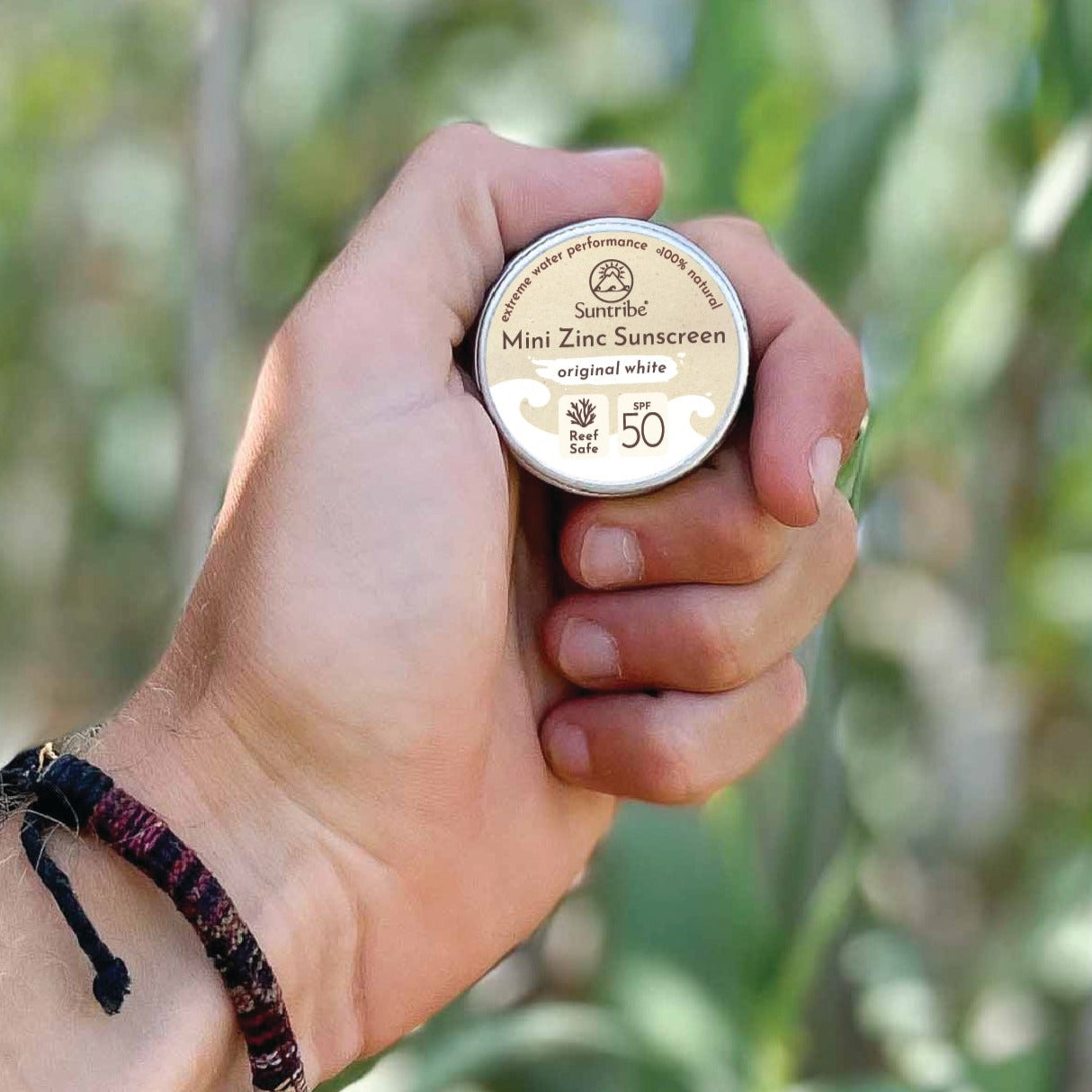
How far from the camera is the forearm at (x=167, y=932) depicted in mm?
650

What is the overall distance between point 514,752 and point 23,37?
1496 millimetres

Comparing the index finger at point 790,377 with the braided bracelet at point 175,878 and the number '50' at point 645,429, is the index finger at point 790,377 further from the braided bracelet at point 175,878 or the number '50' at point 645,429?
the braided bracelet at point 175,878

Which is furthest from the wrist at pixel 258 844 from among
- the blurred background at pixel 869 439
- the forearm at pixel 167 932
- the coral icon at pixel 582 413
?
the coral icon at pixel 582 413

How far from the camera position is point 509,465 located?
83 cm

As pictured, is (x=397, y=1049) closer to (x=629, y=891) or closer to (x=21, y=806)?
(x=629, y=891)

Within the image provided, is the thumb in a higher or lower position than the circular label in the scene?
higher

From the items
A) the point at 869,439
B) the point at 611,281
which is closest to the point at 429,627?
the point at 611,281

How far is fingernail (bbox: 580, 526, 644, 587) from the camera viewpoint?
2.64ft

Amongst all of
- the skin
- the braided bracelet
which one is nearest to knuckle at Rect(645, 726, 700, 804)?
the skin

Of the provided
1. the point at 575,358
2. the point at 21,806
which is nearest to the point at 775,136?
the point at 575,358

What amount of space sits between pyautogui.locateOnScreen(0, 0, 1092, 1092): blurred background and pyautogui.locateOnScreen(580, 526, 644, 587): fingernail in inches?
10.2

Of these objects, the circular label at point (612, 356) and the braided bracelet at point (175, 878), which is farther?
the circular label at point (612, 356)

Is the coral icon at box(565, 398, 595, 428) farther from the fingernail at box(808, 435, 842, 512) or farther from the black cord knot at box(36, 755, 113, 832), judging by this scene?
the black cord knot at box(36, 755, 113, 832)

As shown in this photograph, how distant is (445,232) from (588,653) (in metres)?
0.24
